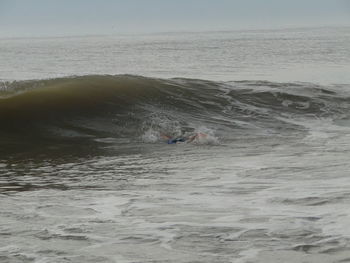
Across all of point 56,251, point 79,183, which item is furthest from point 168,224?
point 79,183

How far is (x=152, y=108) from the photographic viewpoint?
668 inches

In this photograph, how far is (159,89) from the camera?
19.0 meters

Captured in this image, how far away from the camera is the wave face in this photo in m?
14.2

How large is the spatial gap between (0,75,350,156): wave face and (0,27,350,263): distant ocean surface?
51mm

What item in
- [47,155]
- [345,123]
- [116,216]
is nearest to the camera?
[116,216]

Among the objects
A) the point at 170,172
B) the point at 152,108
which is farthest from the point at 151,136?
the point at 170,172

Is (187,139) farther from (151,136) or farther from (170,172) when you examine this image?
(170,172)

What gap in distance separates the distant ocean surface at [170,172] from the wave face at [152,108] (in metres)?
0.05

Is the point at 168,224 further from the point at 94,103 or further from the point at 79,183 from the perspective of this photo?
the point at 94,103

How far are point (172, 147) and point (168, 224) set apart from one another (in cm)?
600

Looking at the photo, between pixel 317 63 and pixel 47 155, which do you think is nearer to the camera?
pixel 47 155

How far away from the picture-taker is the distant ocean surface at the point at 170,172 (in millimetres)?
5656

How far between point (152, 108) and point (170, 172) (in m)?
7.59

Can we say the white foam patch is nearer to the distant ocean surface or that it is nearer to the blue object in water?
the distant ocean surface
